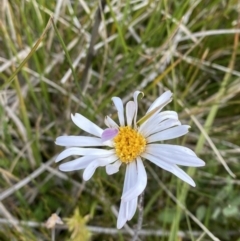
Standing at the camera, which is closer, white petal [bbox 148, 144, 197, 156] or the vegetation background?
white petal [bbox 148, 144, 197, 156]

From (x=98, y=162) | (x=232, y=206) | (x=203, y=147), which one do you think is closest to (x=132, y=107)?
(x=98, y=162)

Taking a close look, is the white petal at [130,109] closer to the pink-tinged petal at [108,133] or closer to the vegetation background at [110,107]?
the pink-tinged petal at [108,133]

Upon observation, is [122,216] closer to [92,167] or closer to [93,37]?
[92,167]

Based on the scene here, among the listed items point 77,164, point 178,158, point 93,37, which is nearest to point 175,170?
point 178,158

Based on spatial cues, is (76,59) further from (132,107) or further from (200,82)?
(132,107)

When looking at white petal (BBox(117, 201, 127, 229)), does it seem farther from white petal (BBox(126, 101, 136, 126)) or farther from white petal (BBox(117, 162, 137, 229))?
white petal (BBox(126, 101, 136, 126))

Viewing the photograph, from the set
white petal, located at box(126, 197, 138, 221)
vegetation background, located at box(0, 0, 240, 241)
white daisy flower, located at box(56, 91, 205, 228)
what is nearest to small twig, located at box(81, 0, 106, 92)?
vegetation background, located at box(0, 0, 240, 241)

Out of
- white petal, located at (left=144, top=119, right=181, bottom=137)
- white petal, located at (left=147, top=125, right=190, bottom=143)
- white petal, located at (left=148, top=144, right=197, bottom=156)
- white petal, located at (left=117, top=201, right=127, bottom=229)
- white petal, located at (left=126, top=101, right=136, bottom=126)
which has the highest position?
white petal, located at (left=126, top=101, right=136, bottom=126)
